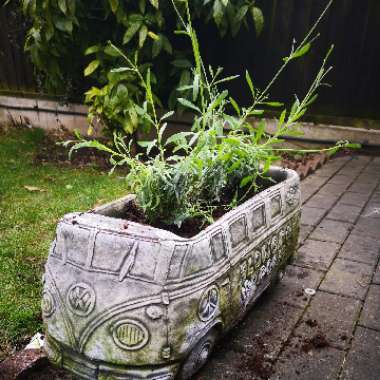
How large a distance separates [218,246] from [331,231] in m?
1.98

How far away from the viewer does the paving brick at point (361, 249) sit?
2857 mm

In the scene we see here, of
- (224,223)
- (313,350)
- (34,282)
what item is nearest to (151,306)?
(224,223)

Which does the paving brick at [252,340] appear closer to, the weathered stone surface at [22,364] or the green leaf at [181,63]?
the weathered stone surface at [22,364]

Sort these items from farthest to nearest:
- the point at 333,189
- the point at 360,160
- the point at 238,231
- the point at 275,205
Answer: the point at 360,160, the point at 333,189, the point at 275,205, the point at 238,231

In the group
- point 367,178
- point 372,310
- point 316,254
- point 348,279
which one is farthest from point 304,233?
point 367,178

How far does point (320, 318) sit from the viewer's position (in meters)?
2.17

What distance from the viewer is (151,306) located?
1.42 m

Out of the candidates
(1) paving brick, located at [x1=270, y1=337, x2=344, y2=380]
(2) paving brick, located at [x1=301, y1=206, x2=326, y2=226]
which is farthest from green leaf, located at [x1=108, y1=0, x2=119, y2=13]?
(1) paving brick, located at [x1=270, y1=337, x2=344, y2=380]

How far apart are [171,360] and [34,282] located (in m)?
1.22

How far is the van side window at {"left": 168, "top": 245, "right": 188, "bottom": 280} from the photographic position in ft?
4.75

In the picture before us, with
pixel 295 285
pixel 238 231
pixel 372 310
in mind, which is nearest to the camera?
pixel 238 231

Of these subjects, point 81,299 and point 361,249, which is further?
point 361,249

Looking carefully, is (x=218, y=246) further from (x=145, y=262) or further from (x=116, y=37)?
(x=116, y=37)

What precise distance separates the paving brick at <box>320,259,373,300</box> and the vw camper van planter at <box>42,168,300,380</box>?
1050 millimetres
